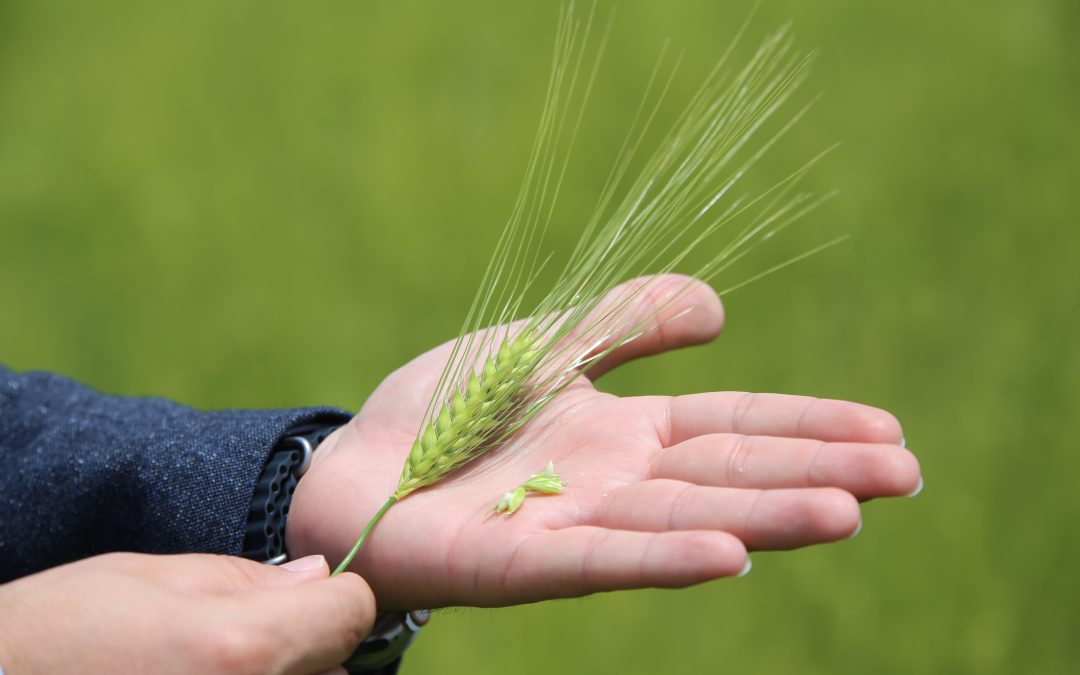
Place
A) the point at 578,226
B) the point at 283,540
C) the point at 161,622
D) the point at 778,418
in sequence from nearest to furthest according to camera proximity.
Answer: the point at 161,622 < the point at 778,418 < the point at 283,540 < the point at 578,226

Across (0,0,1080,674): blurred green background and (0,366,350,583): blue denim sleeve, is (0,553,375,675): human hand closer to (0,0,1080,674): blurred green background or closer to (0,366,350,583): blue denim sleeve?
(0,366,350,583): blue denim sleeve

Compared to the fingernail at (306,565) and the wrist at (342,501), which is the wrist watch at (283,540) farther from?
the fingernail at (306,565)

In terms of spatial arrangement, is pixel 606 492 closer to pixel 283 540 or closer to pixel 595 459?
pixel 595 459

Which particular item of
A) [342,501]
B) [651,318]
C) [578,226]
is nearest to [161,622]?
[342,501]

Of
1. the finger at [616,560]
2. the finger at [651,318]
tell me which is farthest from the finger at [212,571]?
the finger at [651,318]

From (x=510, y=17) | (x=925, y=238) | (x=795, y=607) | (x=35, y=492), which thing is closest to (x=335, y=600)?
(x=35, y=492)
